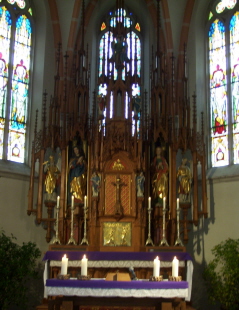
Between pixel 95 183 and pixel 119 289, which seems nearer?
pixel 119 289

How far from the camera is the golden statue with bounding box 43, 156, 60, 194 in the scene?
42.1ft

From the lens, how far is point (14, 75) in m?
14.4

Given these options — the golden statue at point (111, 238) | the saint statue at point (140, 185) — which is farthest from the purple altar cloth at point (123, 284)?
the saint statue at point (140, 185)

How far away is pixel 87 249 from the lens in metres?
11.9

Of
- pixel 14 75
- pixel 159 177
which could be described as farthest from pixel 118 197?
pixel 14 75

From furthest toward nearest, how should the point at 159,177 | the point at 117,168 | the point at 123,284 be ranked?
the point at 159,177 < the point at 117,168 < the point at 123,284

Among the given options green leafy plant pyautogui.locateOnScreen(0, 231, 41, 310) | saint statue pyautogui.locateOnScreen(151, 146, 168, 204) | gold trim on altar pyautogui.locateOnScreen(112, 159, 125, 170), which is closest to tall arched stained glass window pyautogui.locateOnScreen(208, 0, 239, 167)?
saint statue pyautogui.locateOnScreen(151, 146, 168, 204)

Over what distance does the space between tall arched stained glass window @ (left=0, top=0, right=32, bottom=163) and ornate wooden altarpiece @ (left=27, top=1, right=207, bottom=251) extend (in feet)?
2.97

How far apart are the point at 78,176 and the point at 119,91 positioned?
2.49m

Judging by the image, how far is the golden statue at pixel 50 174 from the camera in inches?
505

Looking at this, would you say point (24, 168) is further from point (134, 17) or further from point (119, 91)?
point (134, 17)

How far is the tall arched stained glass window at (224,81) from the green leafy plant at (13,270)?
581 cm

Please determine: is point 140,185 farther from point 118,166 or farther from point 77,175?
point 77,175

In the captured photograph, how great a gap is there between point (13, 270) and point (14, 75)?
582 cm
